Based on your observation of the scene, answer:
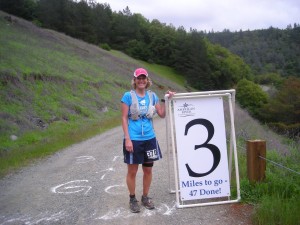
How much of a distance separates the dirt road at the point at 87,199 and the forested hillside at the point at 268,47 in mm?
96566

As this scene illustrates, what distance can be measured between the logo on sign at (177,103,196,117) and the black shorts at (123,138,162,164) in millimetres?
563

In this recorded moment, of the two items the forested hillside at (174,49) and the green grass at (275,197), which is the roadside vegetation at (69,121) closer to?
the green grass at (275,197)

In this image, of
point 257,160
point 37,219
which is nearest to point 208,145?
point 257,160

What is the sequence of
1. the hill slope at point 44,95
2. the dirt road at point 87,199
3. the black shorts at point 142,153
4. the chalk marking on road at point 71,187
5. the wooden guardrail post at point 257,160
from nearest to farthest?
the dirt road at point 87,199 < the black shorts at point 142,153 < the wooden guardrail post at point 257,160 < the chalk marking on road at point 71,187 < the hill slope at point 44,95

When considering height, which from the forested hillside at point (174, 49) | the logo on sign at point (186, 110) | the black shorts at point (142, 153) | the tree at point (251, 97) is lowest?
the tree at point (251, 97)

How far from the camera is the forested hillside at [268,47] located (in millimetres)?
108688

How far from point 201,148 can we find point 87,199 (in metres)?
2.10

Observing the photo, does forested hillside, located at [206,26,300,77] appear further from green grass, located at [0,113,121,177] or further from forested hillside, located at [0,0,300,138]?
green grass, located at [0,113,121,177]

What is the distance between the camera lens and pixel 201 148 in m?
5.46

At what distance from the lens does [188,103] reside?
5457mm

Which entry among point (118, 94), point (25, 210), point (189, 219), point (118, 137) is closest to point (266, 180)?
point (189, 219)

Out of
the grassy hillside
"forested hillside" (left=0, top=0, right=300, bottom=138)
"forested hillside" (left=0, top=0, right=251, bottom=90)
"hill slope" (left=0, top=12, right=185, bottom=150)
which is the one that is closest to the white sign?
the grassy hillside

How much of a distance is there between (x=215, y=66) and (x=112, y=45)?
74.2ft

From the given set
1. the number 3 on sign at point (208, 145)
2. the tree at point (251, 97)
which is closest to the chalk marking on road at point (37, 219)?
the number 3 on sign at point (208, 145)
